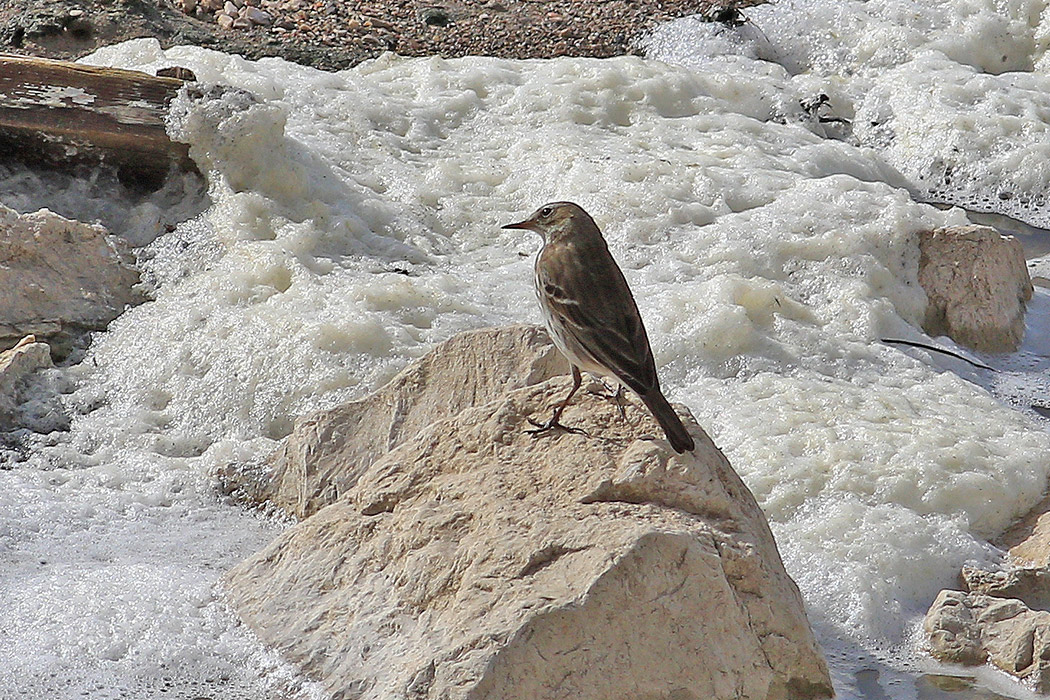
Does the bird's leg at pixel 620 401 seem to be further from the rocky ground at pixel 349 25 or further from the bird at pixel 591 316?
the rocky ground at pixel 349 25

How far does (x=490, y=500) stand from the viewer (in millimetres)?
3348

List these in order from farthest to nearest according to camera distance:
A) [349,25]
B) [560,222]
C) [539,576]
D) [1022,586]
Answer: [349,25], [1022,586], [560,222], [539,576]

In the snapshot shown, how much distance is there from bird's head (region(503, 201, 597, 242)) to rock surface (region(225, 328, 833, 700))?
1.48 feet

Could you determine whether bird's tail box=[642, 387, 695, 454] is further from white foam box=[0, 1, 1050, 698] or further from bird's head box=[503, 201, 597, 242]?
white foam box=[0, 1, 1050, 698]

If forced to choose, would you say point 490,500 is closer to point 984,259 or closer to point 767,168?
point 984,259

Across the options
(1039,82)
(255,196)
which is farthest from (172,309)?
(1039,82)

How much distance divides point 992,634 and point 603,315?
1606mm

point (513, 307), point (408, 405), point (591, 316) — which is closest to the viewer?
point (591, 316)

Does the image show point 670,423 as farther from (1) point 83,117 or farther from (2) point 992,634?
(1) point 83,117

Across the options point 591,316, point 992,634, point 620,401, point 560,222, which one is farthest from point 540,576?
point 992,634

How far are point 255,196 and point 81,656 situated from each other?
3.11 m

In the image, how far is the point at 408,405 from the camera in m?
4.45

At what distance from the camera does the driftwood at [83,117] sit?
615 cm

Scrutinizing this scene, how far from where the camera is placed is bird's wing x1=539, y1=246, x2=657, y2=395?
3379mm
